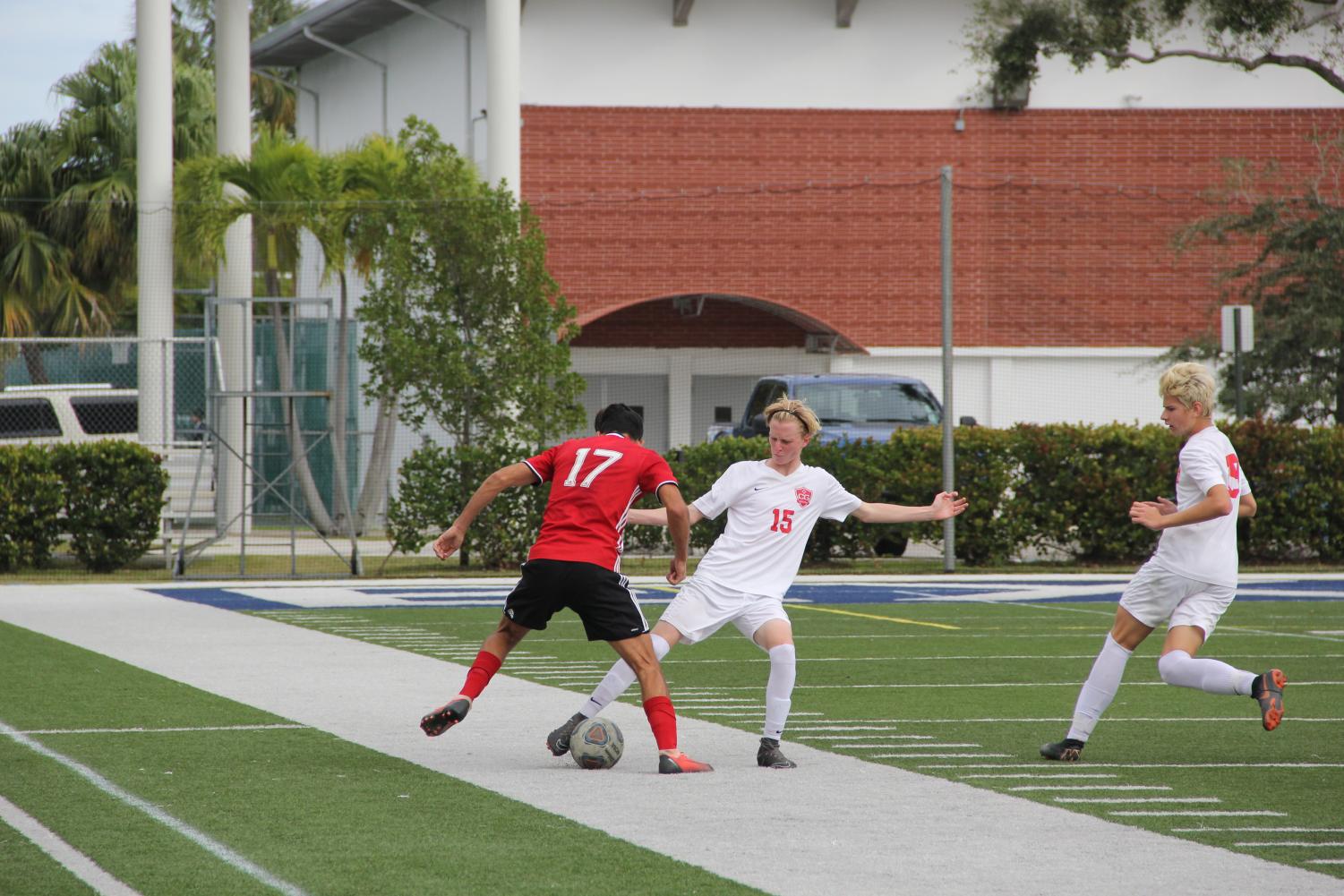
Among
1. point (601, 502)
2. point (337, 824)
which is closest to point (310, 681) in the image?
point (601, 502)

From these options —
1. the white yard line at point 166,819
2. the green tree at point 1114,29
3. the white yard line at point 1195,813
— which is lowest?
the white yard line at point 1195,813

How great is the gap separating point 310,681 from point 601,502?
3.86m

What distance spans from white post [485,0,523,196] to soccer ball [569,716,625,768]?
67.3 feet

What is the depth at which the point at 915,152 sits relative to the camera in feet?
115

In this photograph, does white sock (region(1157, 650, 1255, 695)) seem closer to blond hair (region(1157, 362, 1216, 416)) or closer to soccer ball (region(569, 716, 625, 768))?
blond hair (region(1157, 362, 1216, 416))

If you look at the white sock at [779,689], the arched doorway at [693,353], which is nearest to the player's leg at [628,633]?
the white sock at [779,689]

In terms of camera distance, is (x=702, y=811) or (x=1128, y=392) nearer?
(x=702, y=811)

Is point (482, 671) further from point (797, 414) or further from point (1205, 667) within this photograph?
point (1205, 667)

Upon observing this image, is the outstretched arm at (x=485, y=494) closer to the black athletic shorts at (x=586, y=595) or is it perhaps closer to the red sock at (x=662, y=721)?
the black athletic shorts at (x=586, y=595)

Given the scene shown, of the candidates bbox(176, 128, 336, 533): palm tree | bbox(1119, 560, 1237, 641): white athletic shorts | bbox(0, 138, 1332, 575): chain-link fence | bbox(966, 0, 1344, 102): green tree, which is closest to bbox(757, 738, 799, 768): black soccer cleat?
bbox(1119, 560, 1237, 641): white athletic shorts

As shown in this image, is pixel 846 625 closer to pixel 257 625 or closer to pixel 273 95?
pixel 257 625

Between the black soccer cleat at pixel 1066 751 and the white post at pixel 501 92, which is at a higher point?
the white post at pixel 501 92

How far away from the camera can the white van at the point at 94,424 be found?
22625mm

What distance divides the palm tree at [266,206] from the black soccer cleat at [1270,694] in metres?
17.6
